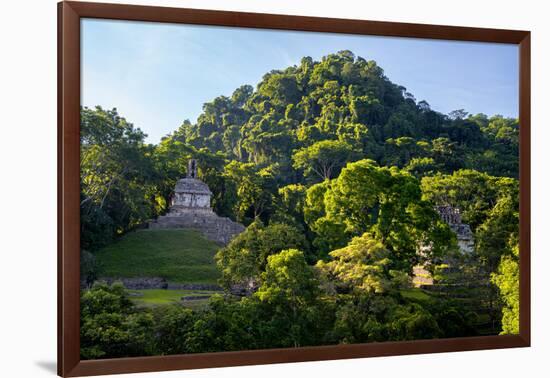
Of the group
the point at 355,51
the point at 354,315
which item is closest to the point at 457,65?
the point at 355,51

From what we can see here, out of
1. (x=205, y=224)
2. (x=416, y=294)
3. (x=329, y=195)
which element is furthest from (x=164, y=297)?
(x=416, y=294)

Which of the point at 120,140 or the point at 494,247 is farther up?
the point at 120,140

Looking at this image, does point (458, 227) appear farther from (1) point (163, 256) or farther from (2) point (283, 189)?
(1) point (163, 256)

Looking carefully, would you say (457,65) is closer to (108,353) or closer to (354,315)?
(354,315)

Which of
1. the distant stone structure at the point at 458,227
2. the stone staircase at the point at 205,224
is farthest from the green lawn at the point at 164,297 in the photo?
the distant stone structure at the point at 458,227

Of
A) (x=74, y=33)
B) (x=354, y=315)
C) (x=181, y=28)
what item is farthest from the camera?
(x=354, y=315)

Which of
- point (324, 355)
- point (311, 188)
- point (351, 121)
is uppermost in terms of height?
point (351, 121)
